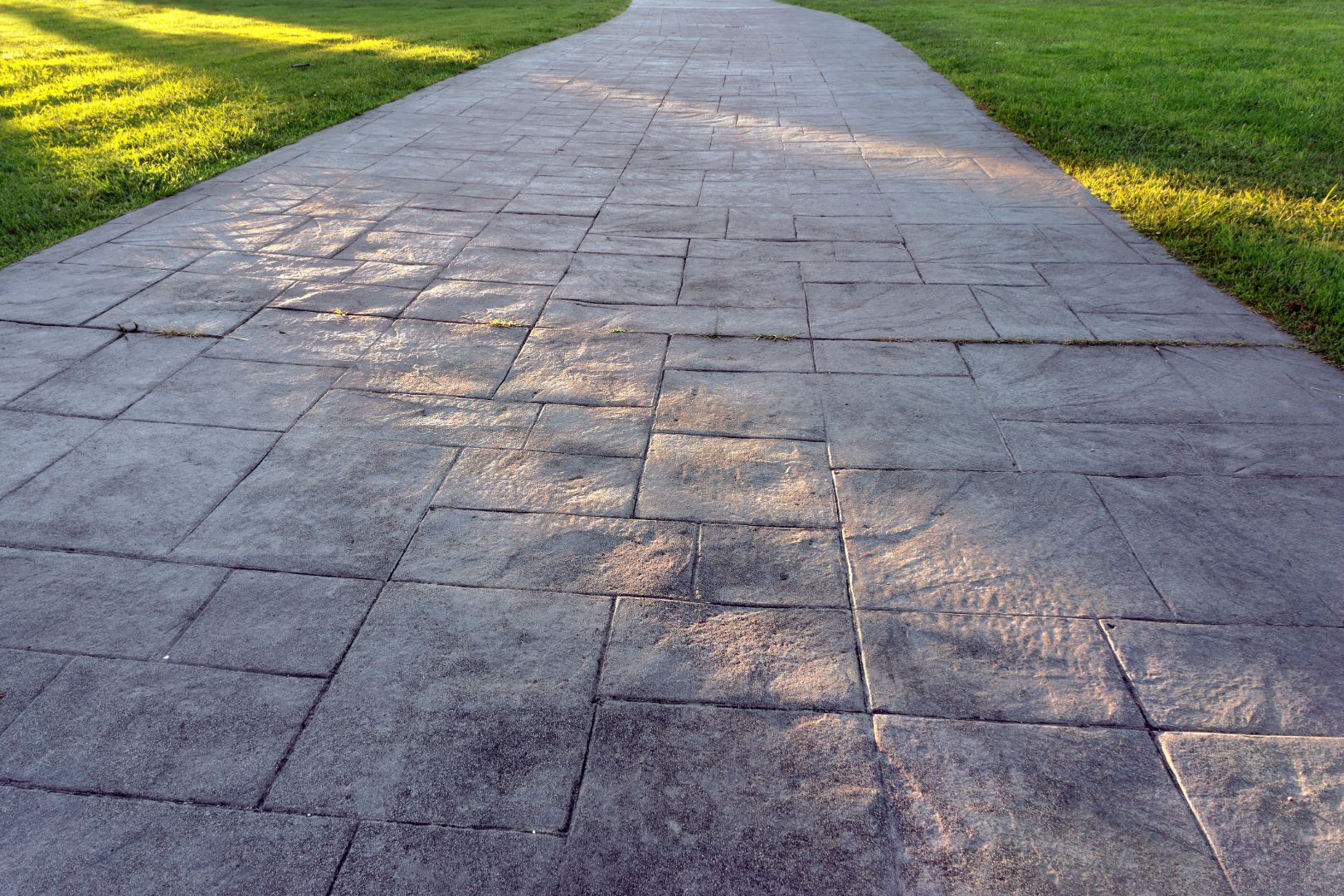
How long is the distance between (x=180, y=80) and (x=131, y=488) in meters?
9.01

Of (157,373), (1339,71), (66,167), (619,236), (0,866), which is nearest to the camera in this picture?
(0,866)

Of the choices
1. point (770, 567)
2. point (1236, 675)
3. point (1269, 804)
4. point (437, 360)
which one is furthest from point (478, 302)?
point (1269, 804)

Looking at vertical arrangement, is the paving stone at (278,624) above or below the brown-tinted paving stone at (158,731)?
above

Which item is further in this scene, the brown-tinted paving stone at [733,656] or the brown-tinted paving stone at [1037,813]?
the brown-tinted paving stone at [733,656]

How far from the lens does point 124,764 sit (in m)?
1.87

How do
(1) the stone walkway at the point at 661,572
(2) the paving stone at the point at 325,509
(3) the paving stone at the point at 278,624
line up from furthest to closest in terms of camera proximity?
(2) the paving stone at the point at 325,509, (3) the paving stone at the point at 278,624, (1) the stone walkway at the point at 661,572

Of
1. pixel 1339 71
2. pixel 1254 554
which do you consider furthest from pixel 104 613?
pixel 1339 71

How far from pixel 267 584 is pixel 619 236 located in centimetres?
325

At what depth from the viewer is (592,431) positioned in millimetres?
3145

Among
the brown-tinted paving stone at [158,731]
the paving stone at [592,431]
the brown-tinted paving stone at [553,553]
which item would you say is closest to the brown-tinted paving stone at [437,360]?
the paving stone at [592,431]

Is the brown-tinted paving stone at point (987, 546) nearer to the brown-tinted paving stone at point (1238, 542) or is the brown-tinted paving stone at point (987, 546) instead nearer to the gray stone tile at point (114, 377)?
the brown-tinted paving stone at point (1238, 542)

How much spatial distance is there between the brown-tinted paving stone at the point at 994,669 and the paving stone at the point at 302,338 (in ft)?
8.37

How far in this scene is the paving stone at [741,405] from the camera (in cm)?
316

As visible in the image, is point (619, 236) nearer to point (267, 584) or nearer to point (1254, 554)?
point (267, 584)
